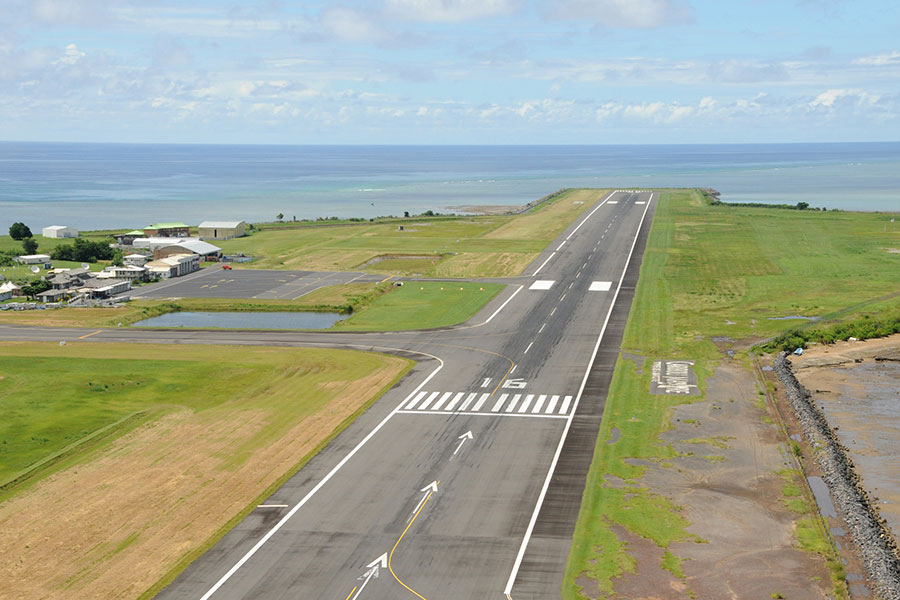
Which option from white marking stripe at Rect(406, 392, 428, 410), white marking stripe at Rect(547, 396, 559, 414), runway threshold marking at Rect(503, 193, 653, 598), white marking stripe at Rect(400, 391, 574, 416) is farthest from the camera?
white marking stripe at Rect(406, 392, 428, 410)

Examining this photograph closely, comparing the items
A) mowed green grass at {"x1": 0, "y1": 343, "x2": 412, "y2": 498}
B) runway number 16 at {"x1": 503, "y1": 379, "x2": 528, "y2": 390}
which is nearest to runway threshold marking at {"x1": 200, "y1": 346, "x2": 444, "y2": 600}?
mowed green grass at {"x1": 0, "y1": 343, "x2": 412, "y2": 498}

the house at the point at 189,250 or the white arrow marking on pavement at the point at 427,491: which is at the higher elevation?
the house at the point at 189,250

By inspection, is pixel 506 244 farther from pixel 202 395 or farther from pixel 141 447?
pixel 141 447

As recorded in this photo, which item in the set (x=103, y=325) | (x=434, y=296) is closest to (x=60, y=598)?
(x=103, y=325)

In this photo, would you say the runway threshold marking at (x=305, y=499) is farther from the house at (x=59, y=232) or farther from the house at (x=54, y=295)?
the house at (x=59, y=232)

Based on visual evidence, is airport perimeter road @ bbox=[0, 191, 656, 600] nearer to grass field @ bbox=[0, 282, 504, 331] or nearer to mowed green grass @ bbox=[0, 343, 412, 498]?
mowed green grass @ bbox=[0, 343, 412, 498]

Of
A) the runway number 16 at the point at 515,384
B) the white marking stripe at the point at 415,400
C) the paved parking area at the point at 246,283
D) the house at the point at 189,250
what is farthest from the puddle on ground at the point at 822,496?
the house at the point at 189,250
